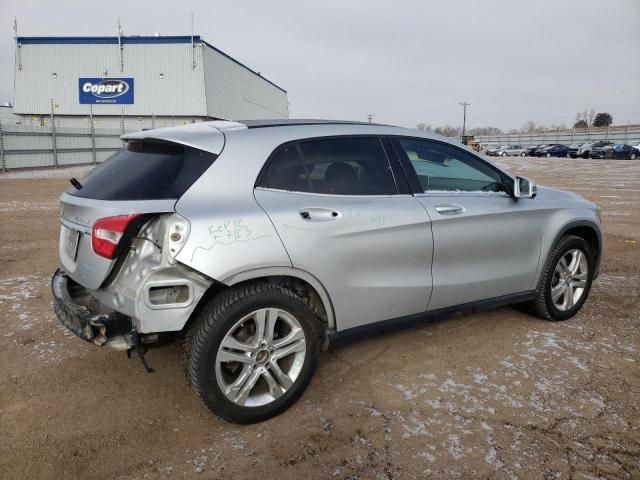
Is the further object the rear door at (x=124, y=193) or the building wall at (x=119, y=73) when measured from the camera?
the building wall at (x=119, y=73)

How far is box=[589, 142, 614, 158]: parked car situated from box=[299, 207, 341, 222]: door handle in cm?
4662

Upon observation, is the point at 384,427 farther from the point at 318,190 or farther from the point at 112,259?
the point at 112,259

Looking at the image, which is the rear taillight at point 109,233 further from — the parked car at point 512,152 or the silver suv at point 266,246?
the parked car at point 512,152

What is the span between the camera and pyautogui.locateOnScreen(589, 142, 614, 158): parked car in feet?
137

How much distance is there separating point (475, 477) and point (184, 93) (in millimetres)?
38544

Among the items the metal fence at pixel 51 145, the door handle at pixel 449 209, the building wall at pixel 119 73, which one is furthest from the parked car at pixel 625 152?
the door handle at pixel 449 209

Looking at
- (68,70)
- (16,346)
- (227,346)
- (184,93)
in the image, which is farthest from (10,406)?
(68,70)

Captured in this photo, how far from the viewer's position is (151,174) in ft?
8.58

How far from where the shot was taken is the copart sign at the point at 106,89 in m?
37.0

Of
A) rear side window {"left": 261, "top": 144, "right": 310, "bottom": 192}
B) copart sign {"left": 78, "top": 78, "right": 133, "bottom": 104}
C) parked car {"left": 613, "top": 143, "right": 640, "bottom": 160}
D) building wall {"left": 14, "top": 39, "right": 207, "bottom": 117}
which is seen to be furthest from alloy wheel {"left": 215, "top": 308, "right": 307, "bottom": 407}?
parked car {"left": 613, "top": 143, "right": 640, "bottom": 160}

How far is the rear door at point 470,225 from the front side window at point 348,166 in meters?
0.22

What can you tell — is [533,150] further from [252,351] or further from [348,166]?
[252,351]

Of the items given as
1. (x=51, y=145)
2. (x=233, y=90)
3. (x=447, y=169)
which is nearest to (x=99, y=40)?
(x=233, y=90)

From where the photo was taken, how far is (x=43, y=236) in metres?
7.56
